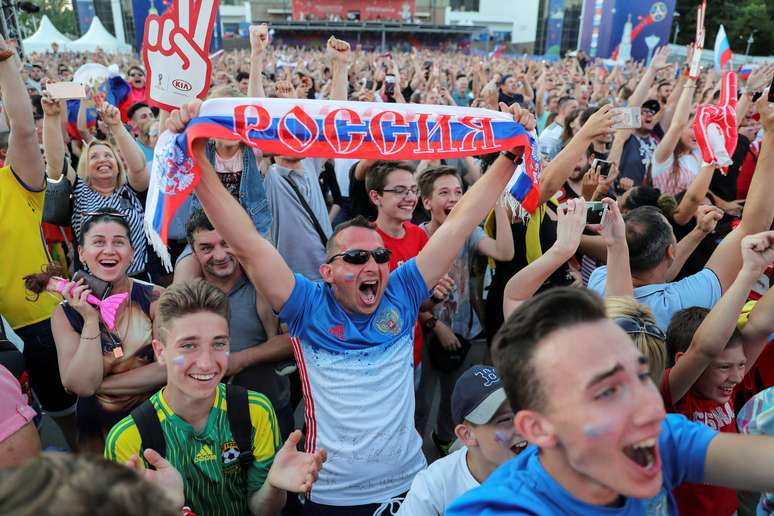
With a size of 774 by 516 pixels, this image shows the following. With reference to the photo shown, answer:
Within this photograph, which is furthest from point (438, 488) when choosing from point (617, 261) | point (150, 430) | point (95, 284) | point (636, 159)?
point (636, 159)

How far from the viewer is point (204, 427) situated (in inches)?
78.7

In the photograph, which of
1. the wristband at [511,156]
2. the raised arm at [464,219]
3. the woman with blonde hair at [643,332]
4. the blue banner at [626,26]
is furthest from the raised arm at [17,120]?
the blue banner at [626,26]

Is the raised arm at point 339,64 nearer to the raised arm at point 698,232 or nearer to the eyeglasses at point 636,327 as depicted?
the raised arm at point 698,232

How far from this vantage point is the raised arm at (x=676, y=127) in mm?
4594

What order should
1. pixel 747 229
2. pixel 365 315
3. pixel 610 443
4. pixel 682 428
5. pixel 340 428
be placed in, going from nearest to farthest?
pixel 610 443 < pixel 682 428 < pixel 340 428 < pixel 365 315 < pixel 747 229

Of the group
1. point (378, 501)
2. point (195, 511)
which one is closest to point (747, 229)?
point (378, 501)

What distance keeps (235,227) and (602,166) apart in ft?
8.52

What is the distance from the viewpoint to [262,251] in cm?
211

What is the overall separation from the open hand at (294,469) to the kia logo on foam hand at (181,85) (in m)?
2.16

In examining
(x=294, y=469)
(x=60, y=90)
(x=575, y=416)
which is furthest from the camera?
(x=60, y=90)

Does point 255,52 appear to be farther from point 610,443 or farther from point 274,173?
point 610,443

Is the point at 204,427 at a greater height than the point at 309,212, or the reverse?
the point at 309,212

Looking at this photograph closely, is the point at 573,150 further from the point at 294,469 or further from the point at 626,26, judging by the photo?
the point at 626,26

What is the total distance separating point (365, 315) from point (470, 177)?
10.3 feet
